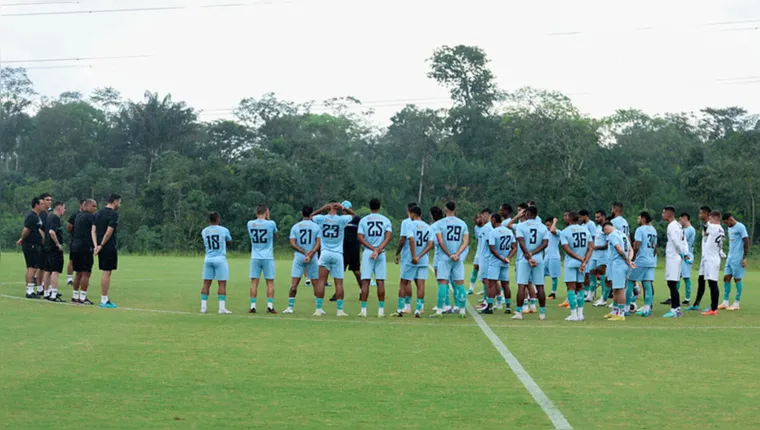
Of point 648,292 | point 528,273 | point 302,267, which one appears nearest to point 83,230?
point 302,267

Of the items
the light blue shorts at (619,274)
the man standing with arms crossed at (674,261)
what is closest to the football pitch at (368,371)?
the man standing with arms crossed at (674,261)

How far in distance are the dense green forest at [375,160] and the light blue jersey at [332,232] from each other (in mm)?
41194

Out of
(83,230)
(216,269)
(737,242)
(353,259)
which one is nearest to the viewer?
(216,269)

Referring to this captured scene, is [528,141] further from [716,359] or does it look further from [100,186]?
[716,359]

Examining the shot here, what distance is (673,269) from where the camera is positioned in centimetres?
1781

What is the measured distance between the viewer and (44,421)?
7.66 meters

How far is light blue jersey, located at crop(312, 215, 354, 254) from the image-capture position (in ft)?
55.4

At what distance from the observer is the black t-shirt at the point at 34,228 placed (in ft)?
65.0

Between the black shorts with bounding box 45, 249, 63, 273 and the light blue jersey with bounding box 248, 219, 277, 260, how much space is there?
4.53 meters

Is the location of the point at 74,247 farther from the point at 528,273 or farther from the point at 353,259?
the point at 528,273

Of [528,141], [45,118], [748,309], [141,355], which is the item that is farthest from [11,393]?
[45,118]

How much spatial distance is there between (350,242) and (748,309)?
28.6 ft

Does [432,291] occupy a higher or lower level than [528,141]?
lower

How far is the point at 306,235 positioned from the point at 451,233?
2604mm
